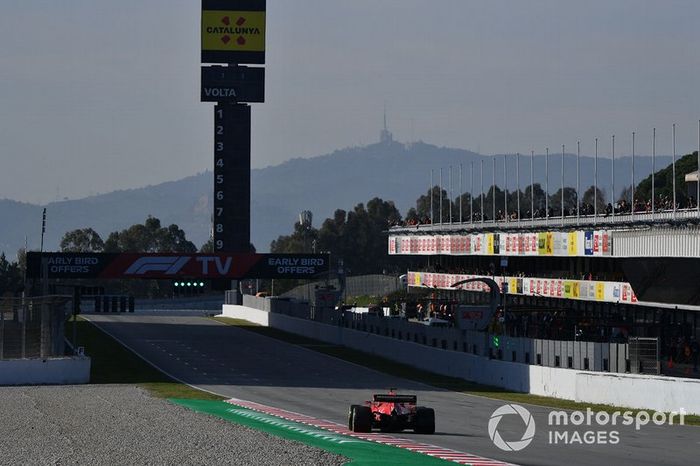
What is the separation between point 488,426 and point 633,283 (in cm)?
4136

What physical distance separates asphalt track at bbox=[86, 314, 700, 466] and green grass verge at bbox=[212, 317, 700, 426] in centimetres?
95

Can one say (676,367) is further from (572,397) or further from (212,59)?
(212,59)

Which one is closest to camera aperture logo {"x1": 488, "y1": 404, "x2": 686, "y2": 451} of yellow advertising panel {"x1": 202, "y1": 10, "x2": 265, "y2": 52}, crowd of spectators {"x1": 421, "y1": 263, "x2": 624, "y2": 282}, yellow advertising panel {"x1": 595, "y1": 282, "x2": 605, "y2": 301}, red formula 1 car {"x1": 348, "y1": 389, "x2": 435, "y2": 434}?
red formula 1 car {"x1": 348, "y1": 389, "x2": 435, "y2": 434}

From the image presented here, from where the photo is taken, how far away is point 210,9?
384 ft

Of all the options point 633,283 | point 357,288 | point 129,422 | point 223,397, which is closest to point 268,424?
point 129,422

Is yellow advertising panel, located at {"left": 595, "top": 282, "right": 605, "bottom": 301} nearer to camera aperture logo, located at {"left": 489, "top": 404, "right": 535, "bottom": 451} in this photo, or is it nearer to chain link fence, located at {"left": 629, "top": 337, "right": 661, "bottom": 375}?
camera aperture logo, located at {"left": 489, "top": 404, "right": 535, "bottom": 451}

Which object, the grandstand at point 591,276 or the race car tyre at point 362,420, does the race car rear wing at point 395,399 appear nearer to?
the race car tyre at point 362,420

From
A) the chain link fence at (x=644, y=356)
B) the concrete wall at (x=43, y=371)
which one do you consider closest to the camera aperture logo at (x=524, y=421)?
the chain link fence at (x=644, y=356)

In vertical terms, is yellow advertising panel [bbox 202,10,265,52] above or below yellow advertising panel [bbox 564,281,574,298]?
above

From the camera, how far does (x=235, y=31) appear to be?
118438 millimetres

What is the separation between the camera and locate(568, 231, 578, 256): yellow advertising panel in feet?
290

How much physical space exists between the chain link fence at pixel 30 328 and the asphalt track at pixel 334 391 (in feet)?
18.9

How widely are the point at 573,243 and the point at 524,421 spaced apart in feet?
166

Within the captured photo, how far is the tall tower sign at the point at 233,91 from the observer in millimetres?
117250
